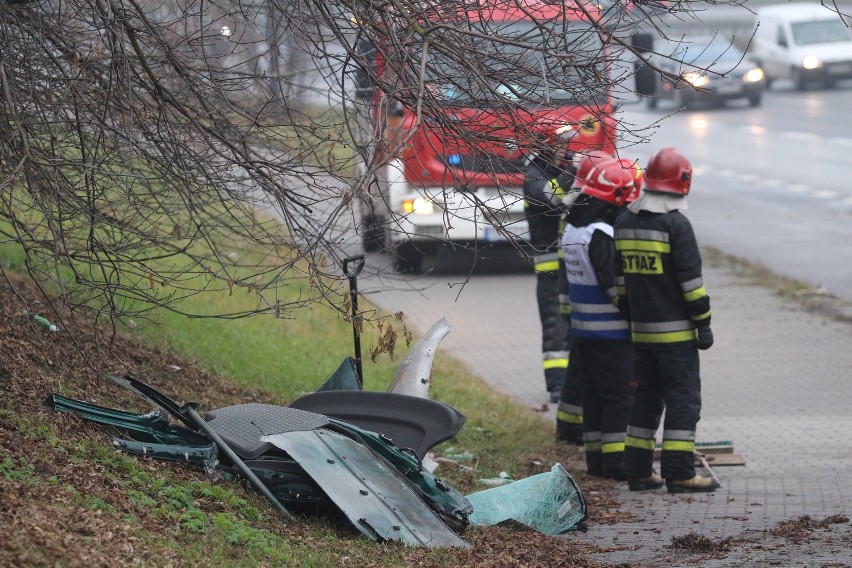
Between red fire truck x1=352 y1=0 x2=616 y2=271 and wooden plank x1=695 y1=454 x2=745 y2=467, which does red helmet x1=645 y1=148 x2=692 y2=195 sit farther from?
wooden plank x1=695 y1=454 x2=745 y2=467

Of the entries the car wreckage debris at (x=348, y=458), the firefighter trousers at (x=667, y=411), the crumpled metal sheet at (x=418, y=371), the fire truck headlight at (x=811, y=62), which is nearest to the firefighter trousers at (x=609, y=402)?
the firefighter trousers at (x=667, y=411)

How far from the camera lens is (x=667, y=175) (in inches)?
303

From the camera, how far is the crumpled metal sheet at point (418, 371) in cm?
754

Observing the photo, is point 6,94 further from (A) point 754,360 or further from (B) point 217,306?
(A) point 754,360

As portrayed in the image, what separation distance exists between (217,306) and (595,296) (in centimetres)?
488

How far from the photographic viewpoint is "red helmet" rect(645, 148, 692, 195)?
25.2 feet

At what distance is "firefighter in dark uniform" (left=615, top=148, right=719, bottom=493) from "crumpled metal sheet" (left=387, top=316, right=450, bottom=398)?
124 cm

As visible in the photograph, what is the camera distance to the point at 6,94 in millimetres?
5348

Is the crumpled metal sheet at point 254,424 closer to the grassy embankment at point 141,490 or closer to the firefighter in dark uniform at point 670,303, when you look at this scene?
the grassy embankment at point 141,490

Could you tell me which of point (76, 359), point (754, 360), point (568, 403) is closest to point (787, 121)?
point (754, 360)

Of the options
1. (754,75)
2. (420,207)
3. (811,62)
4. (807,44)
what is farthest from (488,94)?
(811,62)

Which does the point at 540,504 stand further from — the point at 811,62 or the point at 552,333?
the point at 811,62

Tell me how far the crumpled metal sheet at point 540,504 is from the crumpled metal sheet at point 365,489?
0.68 meters

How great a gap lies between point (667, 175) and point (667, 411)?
1.40 metres
